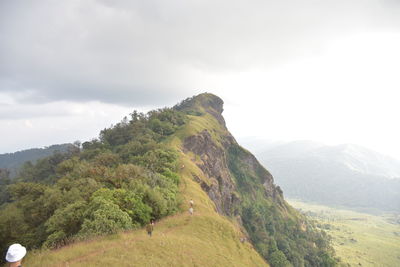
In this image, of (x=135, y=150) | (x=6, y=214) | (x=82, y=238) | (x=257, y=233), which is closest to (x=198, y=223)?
(x=82, y=238)

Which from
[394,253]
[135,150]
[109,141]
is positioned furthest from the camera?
[394,253]

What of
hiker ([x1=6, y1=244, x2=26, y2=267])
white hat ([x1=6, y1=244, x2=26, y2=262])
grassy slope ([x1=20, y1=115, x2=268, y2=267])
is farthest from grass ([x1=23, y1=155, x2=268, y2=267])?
white hat ([x1=6, y1=244, x2=26, y2=262])

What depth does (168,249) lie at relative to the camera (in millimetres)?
21859

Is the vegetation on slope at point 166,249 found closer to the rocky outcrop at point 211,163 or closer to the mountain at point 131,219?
the mountain at point 131,219

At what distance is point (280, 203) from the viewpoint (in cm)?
13788

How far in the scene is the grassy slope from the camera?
17.8m

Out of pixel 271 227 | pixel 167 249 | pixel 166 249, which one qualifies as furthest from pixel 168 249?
pixel 271 227

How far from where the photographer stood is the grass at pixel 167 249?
17.8 metres

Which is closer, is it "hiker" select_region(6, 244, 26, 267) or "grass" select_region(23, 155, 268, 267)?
"hiker" select_region(6, 244, 26, 267)

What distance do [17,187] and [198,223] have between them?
5269 cm

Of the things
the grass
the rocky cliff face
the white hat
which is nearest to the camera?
the white hat

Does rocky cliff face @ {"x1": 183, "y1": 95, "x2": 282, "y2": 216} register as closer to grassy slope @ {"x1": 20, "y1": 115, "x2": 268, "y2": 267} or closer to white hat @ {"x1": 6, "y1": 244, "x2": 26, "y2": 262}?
grassy slope @ {"x1": 20, "y1": 115, "x2": 268, "y2": 267}

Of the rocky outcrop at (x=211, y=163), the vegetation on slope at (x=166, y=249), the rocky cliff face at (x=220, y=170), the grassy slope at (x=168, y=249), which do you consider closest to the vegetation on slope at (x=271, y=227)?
the rocky cliff face at (x=220, y=170)

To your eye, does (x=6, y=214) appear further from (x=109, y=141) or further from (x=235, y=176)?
(x=235, y=176)
